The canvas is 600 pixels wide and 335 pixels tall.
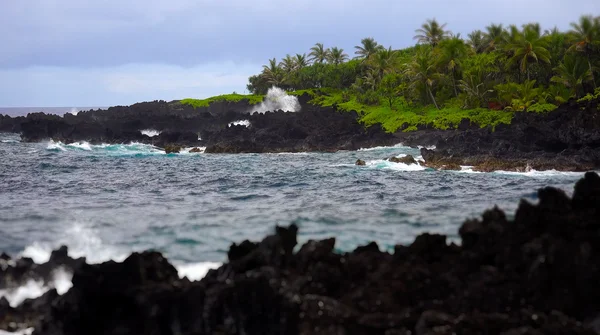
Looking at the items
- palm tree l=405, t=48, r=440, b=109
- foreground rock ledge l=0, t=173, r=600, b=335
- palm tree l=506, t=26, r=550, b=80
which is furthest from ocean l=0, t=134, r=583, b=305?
palm tree l=405, t=48, r=440, b=109

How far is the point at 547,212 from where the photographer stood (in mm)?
11500

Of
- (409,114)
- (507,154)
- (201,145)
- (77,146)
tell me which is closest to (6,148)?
(77,146)

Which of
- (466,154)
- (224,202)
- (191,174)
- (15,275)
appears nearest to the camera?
(15,275)

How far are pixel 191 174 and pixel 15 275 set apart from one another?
975 inches

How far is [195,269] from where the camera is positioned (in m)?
14.4

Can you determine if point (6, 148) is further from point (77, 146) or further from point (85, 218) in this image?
point (85, 218)

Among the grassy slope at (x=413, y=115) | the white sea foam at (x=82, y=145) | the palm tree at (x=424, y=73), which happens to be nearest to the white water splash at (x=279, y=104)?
the grassy slope at (x=413, y=115)

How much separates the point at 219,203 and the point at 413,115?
155 ft

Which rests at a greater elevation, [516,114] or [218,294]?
[516,114]

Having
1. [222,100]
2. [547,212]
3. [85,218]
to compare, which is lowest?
[85,218]

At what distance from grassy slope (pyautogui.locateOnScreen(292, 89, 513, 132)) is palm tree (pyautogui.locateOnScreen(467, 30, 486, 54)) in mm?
12740

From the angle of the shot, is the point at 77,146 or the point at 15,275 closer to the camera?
the point at 15,275

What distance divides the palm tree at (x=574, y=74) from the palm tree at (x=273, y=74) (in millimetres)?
51617

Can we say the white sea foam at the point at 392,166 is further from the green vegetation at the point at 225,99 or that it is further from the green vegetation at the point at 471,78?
the green vegetation at the point at 225,99
